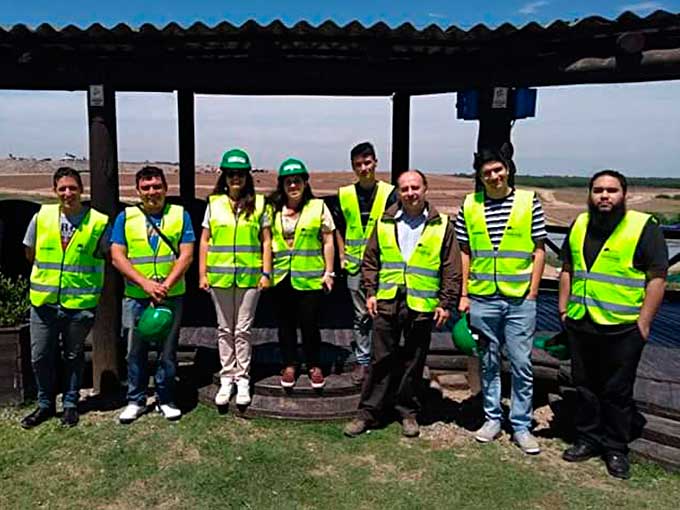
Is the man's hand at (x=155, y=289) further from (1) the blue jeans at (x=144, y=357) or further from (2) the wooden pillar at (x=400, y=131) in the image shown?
(2) the wooden pillar at (x=400, y=131)

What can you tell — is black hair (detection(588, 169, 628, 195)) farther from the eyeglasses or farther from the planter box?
the planter box

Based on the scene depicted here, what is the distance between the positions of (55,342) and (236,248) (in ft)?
4.73

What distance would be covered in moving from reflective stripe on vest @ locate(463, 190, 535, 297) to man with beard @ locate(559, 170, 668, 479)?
0.81ft

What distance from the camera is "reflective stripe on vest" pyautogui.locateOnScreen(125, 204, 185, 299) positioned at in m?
4.57

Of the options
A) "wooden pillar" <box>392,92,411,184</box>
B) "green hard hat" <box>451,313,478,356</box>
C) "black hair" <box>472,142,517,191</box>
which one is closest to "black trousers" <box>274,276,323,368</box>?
"green hard hat" <box>451,313,478,356</box>

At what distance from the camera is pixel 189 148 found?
9.71 metres

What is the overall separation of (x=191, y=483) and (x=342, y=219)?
7.11ft

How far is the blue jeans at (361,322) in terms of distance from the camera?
4840 mm

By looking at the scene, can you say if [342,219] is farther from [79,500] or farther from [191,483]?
[79,500]

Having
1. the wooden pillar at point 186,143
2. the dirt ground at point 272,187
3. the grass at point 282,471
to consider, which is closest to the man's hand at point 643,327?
the grass at point 282,471

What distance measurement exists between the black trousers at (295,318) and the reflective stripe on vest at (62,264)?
1308 mm

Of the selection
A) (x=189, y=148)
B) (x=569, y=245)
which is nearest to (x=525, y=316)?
(x=569, y=245)

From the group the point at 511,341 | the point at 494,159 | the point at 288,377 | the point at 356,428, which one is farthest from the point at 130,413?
the point at 494,159

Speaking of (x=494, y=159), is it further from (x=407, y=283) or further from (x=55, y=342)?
(x=55, y=342)
